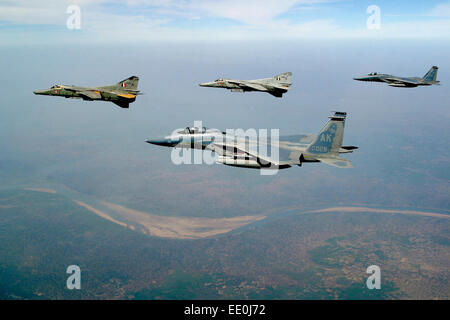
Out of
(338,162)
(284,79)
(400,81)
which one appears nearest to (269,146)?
(338,162)

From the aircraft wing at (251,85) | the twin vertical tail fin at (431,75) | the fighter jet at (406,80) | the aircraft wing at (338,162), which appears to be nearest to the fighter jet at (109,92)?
the aircraft wing at (251,85)

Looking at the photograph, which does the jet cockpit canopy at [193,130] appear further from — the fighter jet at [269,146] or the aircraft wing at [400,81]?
the aircraft wing at [400,81]

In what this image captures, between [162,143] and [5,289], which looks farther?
[5,289]

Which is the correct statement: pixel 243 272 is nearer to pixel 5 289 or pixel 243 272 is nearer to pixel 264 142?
pixel 5 289

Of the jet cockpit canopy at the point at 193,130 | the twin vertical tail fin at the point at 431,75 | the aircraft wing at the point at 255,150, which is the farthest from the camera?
the twin vertical tail fin at the point at 431,75

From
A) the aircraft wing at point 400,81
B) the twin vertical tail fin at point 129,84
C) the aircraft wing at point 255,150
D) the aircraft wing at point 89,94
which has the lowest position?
the aircraft wing at point 255,150

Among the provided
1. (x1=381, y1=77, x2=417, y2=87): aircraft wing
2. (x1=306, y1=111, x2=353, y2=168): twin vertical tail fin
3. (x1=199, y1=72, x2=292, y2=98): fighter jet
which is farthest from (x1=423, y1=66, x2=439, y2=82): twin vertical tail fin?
(x1=306, y1=111, x2=353, y2=168): twin vertical tail fin
